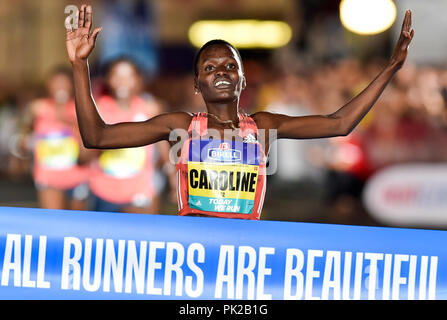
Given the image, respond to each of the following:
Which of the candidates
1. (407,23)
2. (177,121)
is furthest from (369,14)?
(177,121)

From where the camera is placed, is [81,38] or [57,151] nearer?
[81,38]

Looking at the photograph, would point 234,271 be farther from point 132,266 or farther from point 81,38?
point 81,38

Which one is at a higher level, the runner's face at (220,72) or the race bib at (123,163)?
the race bib at (123,163)

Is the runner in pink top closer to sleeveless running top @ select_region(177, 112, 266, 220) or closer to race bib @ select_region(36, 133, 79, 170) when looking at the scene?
race bib @ select_region(36, 133, 79, 170)

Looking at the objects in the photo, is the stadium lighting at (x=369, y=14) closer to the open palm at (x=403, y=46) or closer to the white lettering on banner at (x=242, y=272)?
the open palm at (x=403, y=46)

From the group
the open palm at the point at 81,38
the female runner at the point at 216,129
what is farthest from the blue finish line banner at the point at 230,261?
the open palm at the point at 81,38

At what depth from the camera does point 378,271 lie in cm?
346

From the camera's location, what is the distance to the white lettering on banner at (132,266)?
136 inches

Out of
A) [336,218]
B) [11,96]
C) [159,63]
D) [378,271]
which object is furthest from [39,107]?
[159,63]

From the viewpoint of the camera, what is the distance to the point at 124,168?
22.6 ft

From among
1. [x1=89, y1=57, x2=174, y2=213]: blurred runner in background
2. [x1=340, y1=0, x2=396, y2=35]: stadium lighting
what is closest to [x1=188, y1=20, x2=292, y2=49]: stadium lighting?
[x1=340, y1=0, x2=396, y2=35]: stadium lighting

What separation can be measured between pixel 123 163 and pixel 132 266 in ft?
11.4

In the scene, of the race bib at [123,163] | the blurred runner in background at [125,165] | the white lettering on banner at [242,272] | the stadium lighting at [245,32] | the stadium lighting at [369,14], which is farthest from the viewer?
the stadium lighting at [245,32]

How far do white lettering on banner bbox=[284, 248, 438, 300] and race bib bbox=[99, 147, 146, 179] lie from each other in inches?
138
